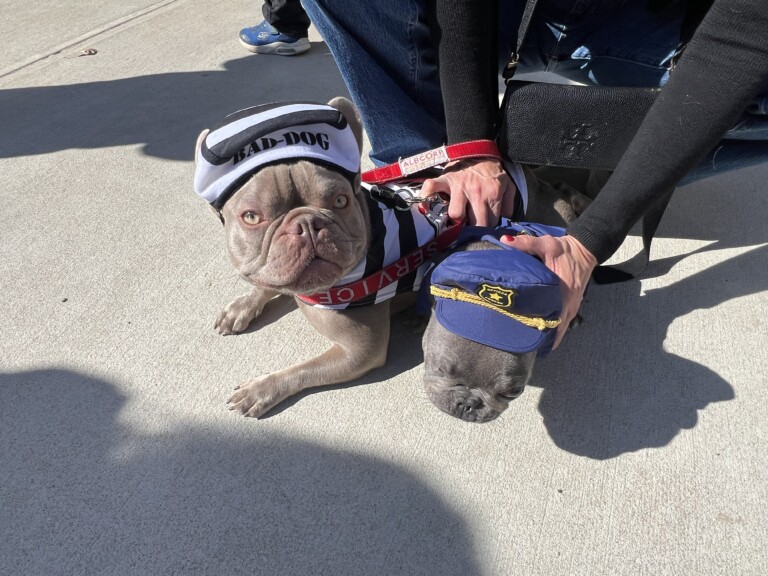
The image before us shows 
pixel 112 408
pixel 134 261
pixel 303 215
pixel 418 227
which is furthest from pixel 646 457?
pixel 134 261

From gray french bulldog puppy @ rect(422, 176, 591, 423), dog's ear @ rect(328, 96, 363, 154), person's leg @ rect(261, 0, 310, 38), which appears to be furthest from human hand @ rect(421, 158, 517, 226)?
person's leg @ rect(261, 0, 310, 38)

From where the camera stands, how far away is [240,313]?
2475mm

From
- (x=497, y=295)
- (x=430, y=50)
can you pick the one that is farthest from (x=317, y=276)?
(x=430, y=50)

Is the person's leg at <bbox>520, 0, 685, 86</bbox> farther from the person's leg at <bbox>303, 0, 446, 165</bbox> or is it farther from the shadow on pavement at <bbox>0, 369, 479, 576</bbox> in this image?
the shadow on pavement at <bbox>0, 369, 479, 576</bbox>

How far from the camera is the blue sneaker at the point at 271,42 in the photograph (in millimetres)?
4734

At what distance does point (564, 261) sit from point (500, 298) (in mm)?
424

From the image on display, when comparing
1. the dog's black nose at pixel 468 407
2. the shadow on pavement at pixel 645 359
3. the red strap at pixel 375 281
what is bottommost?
the shadow on pavement at pixel 645 359

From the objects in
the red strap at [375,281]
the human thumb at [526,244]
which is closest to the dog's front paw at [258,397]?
the red strap at [375,281]

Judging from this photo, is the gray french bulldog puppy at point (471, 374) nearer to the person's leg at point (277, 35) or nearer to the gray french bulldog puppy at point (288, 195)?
the gray french bulldog puppy at point (288, 195)

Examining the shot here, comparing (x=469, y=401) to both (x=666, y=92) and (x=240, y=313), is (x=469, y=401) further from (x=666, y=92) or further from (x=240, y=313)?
(x=666, y=92)

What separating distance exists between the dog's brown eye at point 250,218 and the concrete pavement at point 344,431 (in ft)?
2.52

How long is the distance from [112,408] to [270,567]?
2.97ft

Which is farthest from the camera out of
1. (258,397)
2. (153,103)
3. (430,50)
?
(153,103)

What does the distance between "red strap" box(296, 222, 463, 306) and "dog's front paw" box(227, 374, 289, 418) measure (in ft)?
1.15
